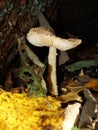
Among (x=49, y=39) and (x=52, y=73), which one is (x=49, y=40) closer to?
(x=49, y=39)

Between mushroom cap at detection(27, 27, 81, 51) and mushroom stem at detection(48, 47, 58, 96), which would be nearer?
mushroom cap at detection(27, 27, 81, 51)

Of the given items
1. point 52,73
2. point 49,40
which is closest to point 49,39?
point 49,40

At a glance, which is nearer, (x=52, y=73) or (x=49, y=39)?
(x=49, y=39)

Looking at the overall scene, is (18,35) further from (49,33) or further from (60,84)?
(60,84)

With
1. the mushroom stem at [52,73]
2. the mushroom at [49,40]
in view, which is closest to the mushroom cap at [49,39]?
the mushroom at [49,40]

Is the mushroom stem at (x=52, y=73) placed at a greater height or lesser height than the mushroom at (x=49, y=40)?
lesser

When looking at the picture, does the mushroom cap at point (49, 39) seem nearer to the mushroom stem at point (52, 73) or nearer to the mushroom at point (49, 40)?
the mushroom at point (49, 40)

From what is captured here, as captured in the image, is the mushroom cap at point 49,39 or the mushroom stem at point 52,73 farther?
the mushroom stem at point 52,73

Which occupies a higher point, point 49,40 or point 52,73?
point 49,40

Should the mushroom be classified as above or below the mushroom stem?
above

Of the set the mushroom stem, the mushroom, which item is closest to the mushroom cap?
the mushroom

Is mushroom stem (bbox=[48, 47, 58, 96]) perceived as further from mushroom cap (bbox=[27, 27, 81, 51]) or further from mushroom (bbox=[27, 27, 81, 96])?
mushroom cap (bbox=[27, 27, 81, 51])
